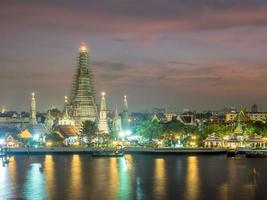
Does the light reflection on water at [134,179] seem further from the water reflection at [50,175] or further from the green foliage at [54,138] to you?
the green foliage at [54,138]

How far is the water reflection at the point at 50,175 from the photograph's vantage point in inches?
1192

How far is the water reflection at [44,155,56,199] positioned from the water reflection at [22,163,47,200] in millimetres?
215

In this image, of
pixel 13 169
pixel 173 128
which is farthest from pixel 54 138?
pixel 13 169

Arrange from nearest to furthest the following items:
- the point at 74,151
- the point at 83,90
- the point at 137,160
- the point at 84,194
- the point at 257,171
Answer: the point at 84,194 < the point at 257,171 < the point at 137,160 < the point at 74,151 < the point at 83,90

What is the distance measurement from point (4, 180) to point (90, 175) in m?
4.43

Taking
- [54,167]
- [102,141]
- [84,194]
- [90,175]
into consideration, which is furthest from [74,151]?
[84,194]

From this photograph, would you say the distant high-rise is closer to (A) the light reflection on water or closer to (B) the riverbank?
(B) the riverbank

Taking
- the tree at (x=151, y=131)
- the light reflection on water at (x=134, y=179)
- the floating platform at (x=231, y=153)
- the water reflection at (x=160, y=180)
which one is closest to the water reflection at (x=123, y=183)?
the light reflection on water at (x=134, y=179)

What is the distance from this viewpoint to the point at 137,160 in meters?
47.6

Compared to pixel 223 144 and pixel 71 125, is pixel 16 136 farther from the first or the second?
pixel 223 144

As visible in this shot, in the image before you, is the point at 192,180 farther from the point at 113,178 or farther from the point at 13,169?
the point at 13,169

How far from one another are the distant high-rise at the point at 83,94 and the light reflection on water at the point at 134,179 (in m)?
23.1

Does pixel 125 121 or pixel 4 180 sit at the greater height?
pixel 125 121

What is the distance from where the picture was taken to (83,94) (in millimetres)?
71375
